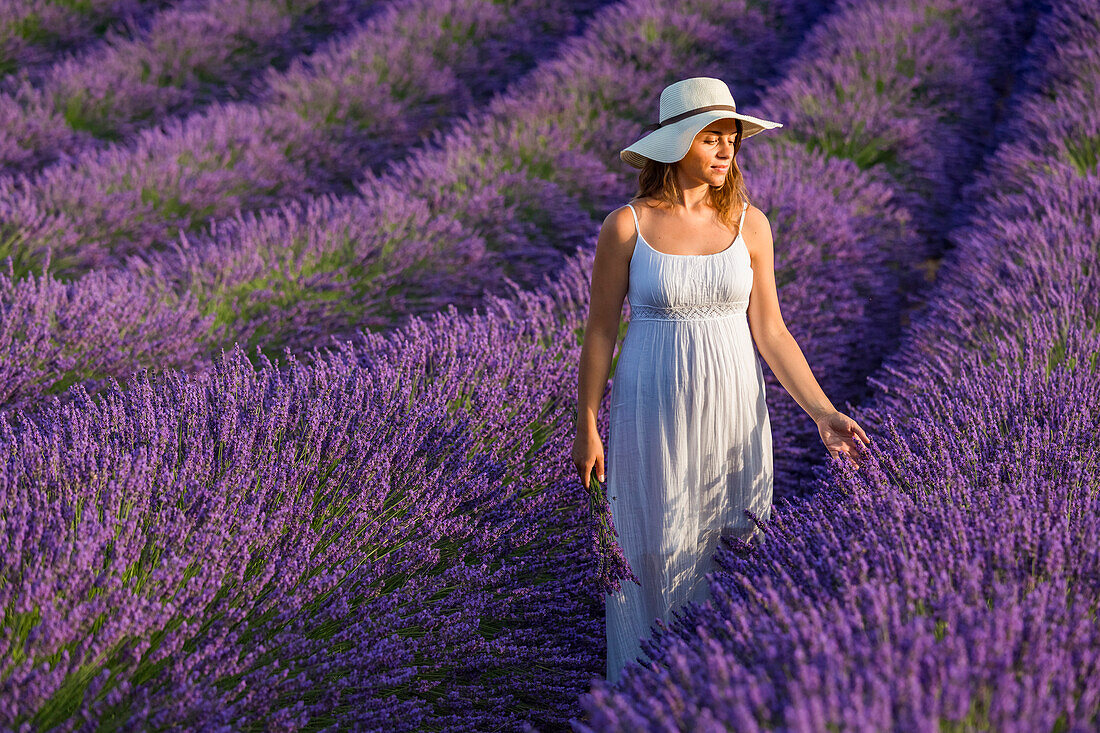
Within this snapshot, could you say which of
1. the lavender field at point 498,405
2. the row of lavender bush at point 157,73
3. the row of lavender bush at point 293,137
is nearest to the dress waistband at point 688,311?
the lavender field at point 498,405

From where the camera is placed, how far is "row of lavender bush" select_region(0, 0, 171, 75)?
6.37 metres

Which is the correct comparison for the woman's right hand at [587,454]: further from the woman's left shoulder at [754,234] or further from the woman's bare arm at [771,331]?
the woman's left shoulder at [754,234]

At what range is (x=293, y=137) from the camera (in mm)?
5160

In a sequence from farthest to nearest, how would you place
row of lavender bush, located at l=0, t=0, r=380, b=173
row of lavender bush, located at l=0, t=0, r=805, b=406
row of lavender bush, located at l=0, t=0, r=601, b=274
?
1. row of lavender bush, located at l=0, t=0, r=380, b=173
2. row of lavender bush, located at l=0, t=0, r=601, b=274
3. row of lavender bush, located at l=0, t=0, r=805, b=406

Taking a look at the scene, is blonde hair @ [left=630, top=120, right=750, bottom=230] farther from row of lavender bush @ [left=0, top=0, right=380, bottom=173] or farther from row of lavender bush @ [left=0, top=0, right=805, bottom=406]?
row of lavender bush @ [left=0, top=0, right=380, bottom=173]

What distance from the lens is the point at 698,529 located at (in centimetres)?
190

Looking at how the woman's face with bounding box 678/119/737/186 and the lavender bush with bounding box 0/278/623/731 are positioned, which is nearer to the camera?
the lavender bush with bounding box 0/278/623/731

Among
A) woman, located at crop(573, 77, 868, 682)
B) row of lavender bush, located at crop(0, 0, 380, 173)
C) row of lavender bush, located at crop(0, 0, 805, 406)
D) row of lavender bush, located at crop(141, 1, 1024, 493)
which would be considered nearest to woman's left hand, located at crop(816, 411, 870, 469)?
woman, located at crop(573, 77, 868, 682)

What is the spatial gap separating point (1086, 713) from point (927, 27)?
600 cm

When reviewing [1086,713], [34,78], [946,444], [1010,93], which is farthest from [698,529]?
[34,78]

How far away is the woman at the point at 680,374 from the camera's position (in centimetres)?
182

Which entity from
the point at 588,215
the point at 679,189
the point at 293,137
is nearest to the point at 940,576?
the point at 679,189

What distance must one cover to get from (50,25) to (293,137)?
3388mm

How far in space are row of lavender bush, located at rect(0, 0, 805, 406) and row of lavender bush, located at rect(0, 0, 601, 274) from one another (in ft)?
1.03
